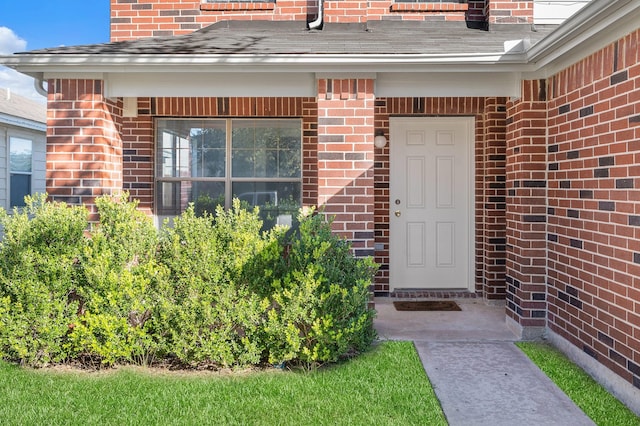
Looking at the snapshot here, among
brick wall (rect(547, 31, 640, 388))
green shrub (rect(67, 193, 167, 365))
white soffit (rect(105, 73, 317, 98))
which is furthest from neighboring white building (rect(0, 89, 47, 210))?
brick wall (rect(547, 31, 640, 388))

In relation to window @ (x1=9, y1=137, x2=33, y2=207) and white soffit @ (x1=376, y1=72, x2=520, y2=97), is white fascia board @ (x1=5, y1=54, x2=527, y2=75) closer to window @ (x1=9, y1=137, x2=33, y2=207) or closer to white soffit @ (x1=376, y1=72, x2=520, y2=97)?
white soffit @ (x1=376, y1=72, x2=520, y2=97)

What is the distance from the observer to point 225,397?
A: 3775 mm

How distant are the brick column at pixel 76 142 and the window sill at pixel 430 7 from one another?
12.3 feet

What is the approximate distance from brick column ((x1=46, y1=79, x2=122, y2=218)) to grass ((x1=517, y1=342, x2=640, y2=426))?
439 centimetres

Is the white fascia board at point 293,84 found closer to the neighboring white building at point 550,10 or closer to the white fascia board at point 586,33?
the white fascia board at point 586,33

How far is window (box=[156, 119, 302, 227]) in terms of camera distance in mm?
6527

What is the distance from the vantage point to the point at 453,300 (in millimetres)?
6859

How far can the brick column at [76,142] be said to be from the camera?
5.26 m

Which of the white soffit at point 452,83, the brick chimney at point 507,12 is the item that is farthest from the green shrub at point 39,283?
the brick chimney at point 507,12

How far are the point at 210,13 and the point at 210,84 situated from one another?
2.03 meters

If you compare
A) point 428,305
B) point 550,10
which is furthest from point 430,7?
point 428,305

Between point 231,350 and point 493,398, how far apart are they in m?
2.04

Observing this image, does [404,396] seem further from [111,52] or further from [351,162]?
[111,52]

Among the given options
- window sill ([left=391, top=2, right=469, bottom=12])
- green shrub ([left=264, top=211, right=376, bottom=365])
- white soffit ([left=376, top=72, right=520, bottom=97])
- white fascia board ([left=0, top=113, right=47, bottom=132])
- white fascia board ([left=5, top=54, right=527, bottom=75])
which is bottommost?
green shrub ([left=264, top=211, right=376, bottom=365])
